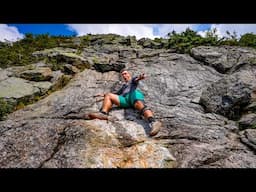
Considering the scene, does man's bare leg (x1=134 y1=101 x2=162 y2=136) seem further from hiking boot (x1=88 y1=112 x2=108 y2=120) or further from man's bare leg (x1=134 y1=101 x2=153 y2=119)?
hiking boot (x1=88 y1=112 x2=108 y2=120)

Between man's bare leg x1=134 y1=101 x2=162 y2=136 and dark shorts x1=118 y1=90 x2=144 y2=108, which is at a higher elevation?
dark shorts x1=118 y1=90 x2=144 y2=108

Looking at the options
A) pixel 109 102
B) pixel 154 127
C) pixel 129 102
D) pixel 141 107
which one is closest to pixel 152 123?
pixel 154 127

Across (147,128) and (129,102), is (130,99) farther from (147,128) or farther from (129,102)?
(147,128)

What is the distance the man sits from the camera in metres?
8.88

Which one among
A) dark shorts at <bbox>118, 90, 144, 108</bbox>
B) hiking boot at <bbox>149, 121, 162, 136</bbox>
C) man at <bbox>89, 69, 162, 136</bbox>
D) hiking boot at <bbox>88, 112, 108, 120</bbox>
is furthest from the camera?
dark shorts at <bbox>118, 90, 144, 108</bbox>

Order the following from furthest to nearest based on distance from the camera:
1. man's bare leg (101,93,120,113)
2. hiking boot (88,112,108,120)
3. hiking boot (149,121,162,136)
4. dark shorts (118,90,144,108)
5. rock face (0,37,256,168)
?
1. dark shorts (118,90,144,108)
2. man's bare leg (101,93,120,113)
3. hiking boot (88,112,108,120)
4. hiking boot (149,121,162,136)
5. rock face (0,37,256,168)

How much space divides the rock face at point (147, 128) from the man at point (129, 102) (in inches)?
8.6

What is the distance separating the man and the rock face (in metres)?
0.22

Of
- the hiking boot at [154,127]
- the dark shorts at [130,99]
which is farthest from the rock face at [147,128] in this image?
the dark shorts at [130,99]

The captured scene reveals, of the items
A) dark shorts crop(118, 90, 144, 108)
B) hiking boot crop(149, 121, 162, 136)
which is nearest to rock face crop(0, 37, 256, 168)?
hiking boot crop(149, 121, 162, 136)

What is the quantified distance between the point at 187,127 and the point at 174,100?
84.2 inches

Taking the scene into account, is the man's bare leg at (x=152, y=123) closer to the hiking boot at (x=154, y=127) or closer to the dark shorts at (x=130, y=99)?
the hiking boot at (x=154, y=127)
